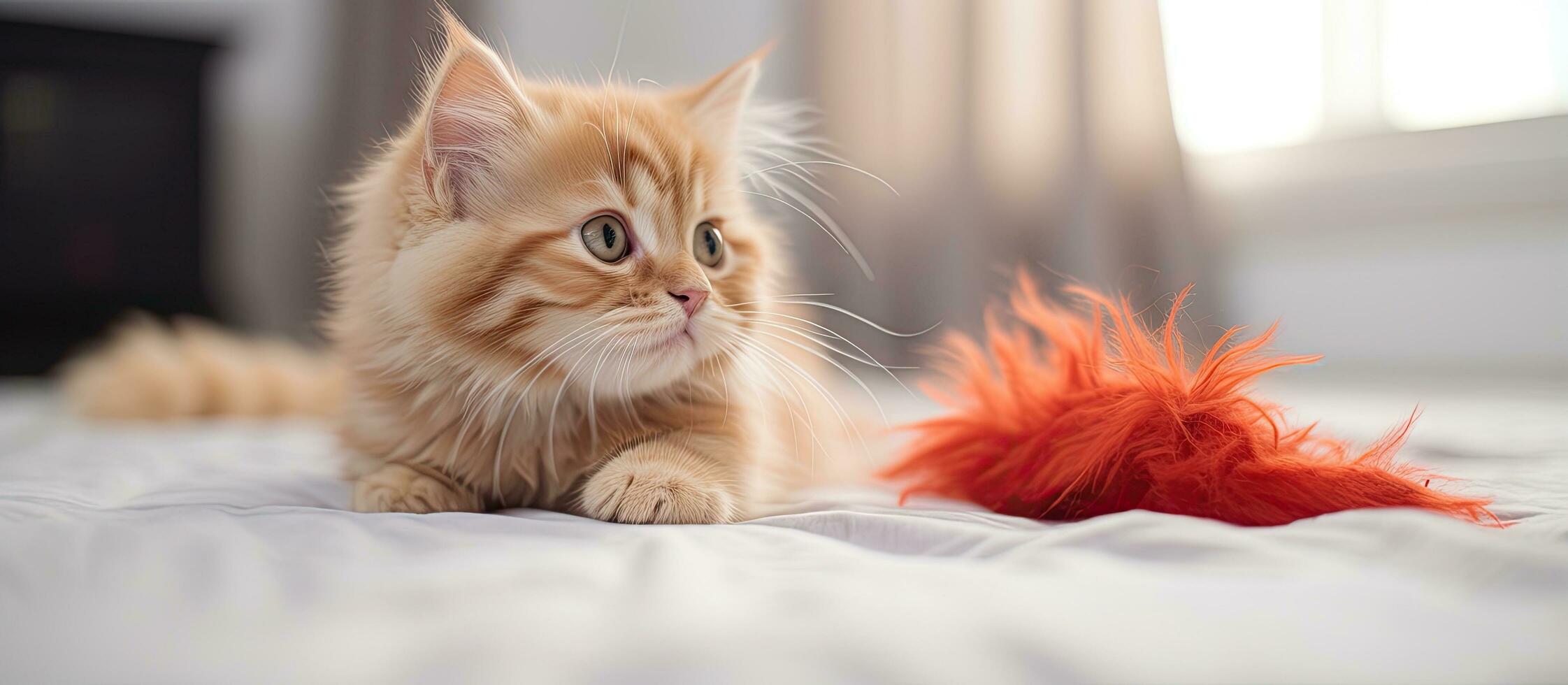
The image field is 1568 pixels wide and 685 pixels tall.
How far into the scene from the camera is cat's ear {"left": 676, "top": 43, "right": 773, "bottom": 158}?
952mm

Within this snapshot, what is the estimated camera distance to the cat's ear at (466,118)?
2.43 feet

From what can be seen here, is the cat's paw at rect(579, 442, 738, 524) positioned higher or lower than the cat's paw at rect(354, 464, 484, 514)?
higher

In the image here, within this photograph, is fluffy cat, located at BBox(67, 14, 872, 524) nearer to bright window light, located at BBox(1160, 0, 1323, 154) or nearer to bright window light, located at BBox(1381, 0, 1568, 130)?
bright window light, located at BBox(1160, 0, 1323, 154)

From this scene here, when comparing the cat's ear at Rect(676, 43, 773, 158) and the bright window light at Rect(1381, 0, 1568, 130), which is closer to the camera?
the cat's ear at Rect(676, 43, 773, 158)

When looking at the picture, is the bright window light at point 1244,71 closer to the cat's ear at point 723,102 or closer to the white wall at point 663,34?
the white wall at point 663,34

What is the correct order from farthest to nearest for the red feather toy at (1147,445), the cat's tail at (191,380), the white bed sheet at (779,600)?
1. the cat's tail at (191,380)
2. the red feather toy at (1147,445)
3. the white bed sheet at (779,600)

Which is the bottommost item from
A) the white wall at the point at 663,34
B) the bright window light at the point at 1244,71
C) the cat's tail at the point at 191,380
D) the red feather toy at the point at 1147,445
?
the cat's tail at the point at 191,380

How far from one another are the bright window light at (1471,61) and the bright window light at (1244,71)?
178 millimetres

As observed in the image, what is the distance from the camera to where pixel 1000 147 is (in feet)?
8.19

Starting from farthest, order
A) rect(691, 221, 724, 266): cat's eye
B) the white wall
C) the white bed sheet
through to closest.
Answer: the white wall
rect(691, 221, 724, 266): cat's eye
the white bed sheet

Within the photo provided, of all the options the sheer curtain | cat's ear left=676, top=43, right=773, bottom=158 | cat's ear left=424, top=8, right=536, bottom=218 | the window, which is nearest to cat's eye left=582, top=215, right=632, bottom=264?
cat's ear left=424, top=8, right=536, bottom=218

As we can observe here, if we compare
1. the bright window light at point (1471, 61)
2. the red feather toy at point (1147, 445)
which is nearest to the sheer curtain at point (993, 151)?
the bright window light at point (1471, 61)

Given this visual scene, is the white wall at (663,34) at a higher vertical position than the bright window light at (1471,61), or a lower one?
lower

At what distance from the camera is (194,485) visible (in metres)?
0.82
